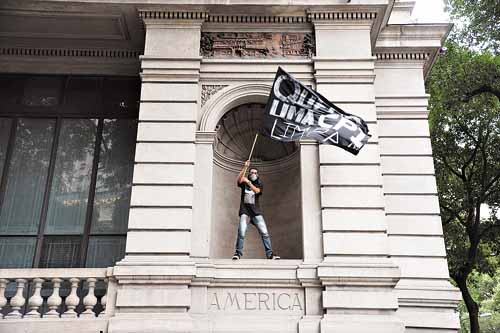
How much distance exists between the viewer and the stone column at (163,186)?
427 inches

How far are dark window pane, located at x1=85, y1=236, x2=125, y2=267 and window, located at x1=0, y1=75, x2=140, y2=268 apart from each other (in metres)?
0.03

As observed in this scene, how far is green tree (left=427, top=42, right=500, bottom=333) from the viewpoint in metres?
22.0

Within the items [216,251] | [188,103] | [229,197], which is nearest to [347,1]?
[188,103]

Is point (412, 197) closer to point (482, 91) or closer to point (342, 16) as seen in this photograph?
point (342, 16)

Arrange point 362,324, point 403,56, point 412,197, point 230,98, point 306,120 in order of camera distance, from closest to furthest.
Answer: point 362,324
point 306,120
point 230,98
point 412,197
point 403,56

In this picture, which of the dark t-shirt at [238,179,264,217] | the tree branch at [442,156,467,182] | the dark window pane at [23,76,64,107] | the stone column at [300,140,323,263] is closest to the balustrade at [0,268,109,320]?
the dark t-shirt at [238,179,264,217]

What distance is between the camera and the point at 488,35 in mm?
22156

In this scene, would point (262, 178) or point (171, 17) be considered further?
point (262, 178)

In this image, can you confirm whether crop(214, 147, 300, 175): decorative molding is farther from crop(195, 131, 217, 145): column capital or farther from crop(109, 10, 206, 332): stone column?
crop(109, 10, 206, 332): stone column

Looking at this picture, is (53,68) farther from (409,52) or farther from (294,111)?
(409,52)

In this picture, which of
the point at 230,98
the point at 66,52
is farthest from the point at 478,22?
the point at 66,52

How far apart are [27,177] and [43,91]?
2955 millimetres

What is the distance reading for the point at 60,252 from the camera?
13758 millimetres

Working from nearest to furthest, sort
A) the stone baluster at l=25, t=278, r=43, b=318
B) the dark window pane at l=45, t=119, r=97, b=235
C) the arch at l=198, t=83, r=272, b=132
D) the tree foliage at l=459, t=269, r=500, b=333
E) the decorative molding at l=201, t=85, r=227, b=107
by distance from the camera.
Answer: the stone baluster at l=25, t=278, r=43, b=318
the arch at l=198, t=83, r=272, b=132
the decorative molding at l=201, t=85, r=227, b=107
the dark window pane at l=45, t=119, r=97, b=235
the tree foliage at l=459, t=269, r=500, b=333
